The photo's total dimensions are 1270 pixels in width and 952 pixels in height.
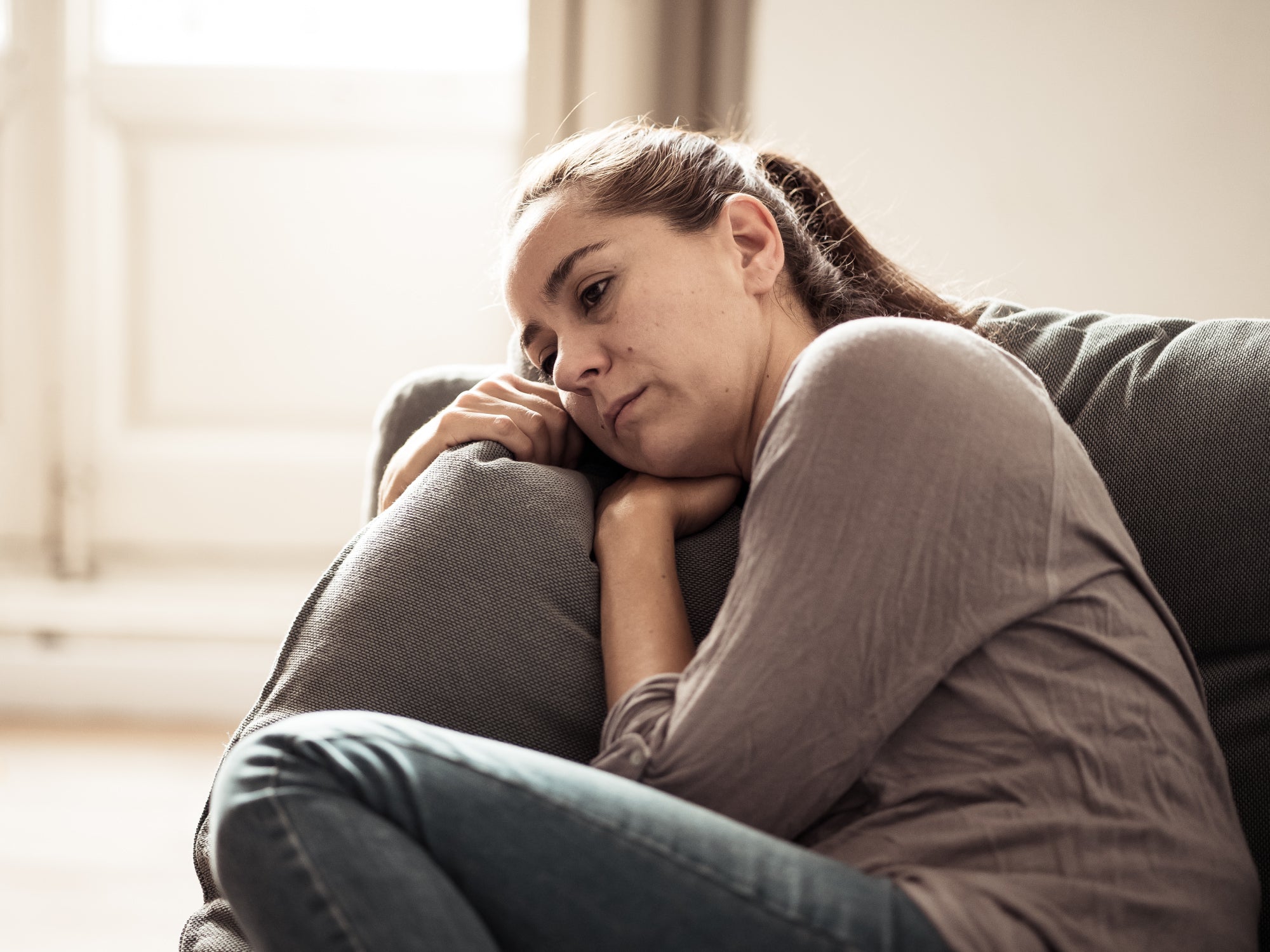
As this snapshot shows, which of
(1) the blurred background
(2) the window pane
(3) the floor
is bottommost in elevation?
(3) the floor

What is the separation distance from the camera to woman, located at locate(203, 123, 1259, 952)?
75 cm

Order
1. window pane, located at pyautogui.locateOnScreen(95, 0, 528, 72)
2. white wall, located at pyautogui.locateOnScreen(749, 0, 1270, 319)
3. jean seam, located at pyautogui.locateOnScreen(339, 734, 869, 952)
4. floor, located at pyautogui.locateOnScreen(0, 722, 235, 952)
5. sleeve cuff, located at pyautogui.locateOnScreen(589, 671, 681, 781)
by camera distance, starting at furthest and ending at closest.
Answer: window pane, located at pyautogui.locateOnScreen(95, 0, 528, 72)
white wall, located at pyautogui.locateOnScreen(749, 0, 1270, 319)
floor, located at pyautogui.locateOnScreen(0, 722, 235, 952)
sleeve cuff, located at pyautogui.locateOnScreen(589, 671, 681, 781)
jean seam, located at pyautogui.locateOnScreen(339, 734, 869, 952)

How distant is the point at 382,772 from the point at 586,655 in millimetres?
303

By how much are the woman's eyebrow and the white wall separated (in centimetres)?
133

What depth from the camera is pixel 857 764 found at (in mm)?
841

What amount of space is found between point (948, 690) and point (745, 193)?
2.00ft

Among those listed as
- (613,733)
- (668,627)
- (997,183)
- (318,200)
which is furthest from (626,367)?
(318,200)

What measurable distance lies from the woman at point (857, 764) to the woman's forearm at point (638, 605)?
0.02 m

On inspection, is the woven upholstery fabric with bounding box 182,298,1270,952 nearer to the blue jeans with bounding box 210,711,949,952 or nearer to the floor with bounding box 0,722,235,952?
the blue jeans with bounding box 210,711,949,952

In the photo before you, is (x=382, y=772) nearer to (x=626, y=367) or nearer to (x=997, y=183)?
(x=626, y=367)

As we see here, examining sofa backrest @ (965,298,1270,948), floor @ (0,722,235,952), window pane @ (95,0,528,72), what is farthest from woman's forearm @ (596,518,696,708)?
window pane @ (95,0,528,72)

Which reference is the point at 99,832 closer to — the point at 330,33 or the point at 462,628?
the point at 462,628

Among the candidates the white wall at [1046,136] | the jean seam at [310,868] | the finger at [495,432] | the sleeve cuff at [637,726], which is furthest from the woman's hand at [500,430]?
the white wall at [1046,136]

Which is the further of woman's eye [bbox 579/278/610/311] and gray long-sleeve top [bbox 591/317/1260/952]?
woman's eye [bbox 579/278/610/311]
